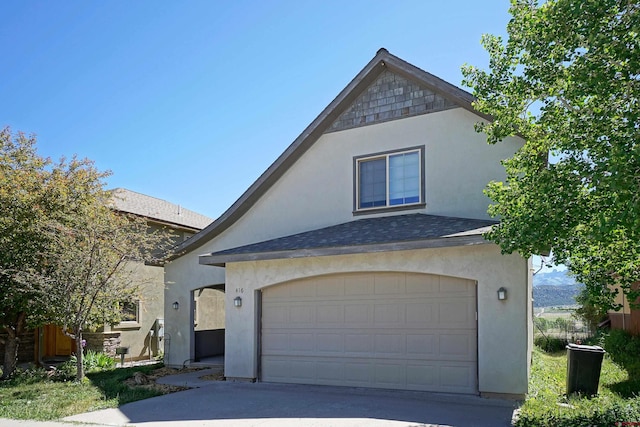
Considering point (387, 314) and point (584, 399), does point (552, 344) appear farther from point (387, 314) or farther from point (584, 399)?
point (584, 399)

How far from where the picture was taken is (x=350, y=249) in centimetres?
1162

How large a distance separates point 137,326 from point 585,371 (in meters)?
14.6

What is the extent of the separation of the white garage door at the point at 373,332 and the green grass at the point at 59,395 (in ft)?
10.7

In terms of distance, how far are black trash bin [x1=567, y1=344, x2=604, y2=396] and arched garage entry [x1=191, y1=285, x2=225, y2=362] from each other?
10.4 meters

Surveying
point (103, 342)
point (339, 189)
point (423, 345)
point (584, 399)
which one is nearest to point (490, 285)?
point (423, 345)

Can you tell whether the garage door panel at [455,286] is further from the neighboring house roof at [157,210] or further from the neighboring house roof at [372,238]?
the neighboring house roof at [157,210]

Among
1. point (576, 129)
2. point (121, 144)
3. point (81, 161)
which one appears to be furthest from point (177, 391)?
point (576, 129)

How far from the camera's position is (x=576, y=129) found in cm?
774

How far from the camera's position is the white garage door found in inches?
439

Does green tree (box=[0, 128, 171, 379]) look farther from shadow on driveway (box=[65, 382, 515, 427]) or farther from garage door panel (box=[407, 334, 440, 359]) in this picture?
garage door panel (box=[407, 334, 440, 359])

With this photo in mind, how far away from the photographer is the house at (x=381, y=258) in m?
10.9

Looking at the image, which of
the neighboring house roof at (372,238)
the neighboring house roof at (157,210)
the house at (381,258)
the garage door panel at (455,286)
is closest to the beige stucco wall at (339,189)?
the house at (381,258)

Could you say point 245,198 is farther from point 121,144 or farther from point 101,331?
point 101,331

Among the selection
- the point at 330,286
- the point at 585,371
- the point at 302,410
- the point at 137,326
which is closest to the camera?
the point at 302,410
